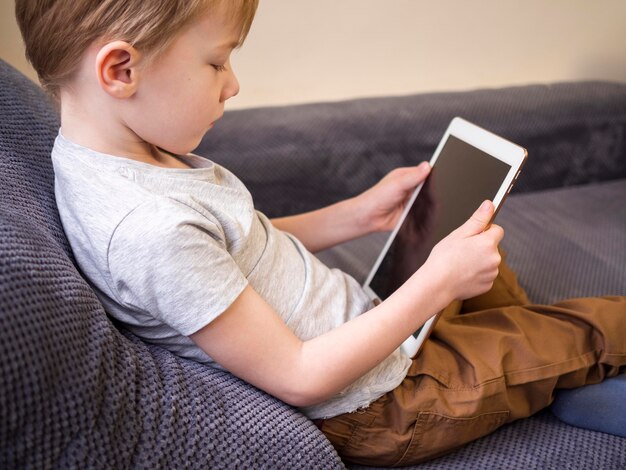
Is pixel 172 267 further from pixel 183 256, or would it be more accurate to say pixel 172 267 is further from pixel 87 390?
pixel 87 390

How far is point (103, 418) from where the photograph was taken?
57 cm

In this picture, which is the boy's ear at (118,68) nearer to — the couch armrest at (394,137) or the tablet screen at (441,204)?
the tablet screen at (441,204)

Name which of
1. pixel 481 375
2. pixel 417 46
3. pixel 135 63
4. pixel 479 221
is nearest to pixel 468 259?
pixel 479 221

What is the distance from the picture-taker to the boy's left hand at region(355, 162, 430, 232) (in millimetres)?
985

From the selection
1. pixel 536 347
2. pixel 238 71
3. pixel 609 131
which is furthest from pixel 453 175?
pixel 609 131

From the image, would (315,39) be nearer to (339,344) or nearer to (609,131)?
(609,131)

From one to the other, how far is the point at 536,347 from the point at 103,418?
540 millimetres

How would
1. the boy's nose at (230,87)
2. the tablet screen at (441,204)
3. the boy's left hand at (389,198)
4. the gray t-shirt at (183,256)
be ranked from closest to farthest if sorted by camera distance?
the gray t-shirt at (183,256) < the boy's nose at (230,87) < the tablet screen at (441,204) < the boy's left hand at (389,198)

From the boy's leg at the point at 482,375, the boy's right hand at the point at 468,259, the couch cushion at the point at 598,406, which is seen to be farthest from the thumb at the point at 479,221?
the couch cushion at the point at 598,406

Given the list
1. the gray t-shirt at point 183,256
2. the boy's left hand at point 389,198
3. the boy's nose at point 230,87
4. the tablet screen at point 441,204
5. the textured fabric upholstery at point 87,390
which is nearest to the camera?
the textured fabric upholstery at point 87,390

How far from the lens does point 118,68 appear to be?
0.66 meters

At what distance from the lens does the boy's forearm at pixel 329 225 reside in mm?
1031

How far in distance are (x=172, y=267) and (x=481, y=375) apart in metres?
0.40

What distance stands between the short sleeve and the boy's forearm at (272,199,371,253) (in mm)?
390
